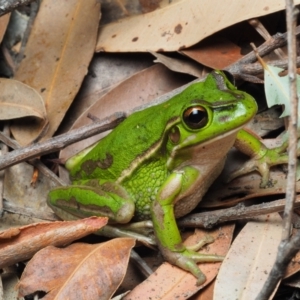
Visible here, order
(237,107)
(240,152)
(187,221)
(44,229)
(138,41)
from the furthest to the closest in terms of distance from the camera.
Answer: (138,41)
(240,152)
(187,221)
(44,229)
(237,107)

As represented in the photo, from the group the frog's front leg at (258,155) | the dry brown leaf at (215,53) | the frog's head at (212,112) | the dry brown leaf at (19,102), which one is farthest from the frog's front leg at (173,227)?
the dry brown leaf at (19,102)

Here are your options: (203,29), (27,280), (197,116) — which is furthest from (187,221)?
(203,29)

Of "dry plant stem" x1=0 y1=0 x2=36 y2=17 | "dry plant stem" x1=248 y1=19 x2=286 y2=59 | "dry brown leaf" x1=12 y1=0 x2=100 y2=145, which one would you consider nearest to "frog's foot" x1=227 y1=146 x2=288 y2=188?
"dry plant stem" x1=248 y1=19 x2=286 y2=59

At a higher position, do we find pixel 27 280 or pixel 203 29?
pixel 203 29

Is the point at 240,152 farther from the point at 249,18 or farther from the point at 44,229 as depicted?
the point at 44,229

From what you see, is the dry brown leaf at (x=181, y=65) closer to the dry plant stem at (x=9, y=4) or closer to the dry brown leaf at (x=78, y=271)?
the dry plant stem at (x=9, y=4)

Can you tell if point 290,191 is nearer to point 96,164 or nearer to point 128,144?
point 128,144
